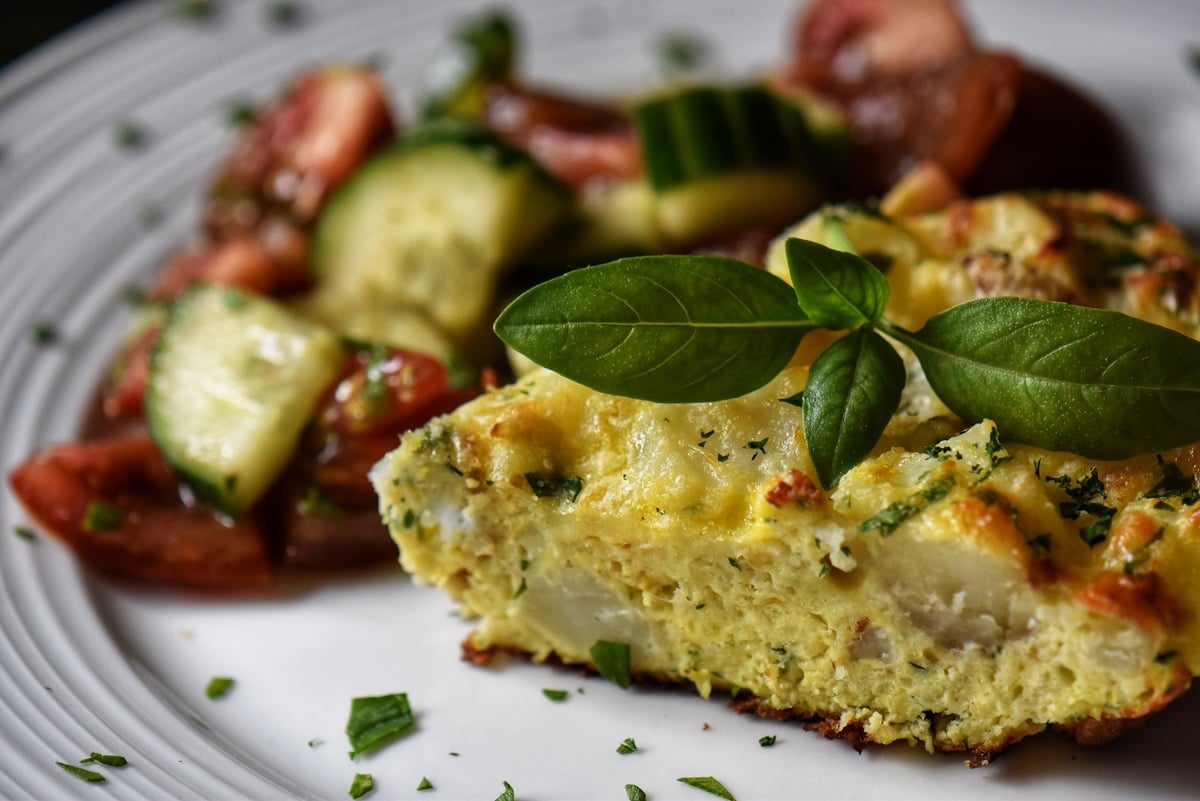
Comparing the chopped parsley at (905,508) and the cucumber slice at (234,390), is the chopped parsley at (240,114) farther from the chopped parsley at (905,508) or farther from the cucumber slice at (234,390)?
the chopped parsley at (905,508)

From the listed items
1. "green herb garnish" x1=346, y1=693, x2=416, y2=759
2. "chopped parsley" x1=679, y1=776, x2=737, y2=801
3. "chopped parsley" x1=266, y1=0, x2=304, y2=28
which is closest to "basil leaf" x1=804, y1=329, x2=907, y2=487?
"chopped parsley" x1=679, y1=776, x2=737, y2=801

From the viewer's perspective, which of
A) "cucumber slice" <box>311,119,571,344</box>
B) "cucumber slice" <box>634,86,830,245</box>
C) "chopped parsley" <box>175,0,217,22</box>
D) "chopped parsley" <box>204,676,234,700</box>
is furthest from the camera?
"chopped parsley" <box>175,0,217,22</box>

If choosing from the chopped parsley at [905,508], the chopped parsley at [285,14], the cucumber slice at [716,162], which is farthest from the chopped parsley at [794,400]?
the chopped parsley at [285,14]

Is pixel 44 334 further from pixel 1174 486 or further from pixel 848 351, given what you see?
pixel 1174 486

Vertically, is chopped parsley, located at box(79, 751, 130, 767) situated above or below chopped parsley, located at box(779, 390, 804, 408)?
below

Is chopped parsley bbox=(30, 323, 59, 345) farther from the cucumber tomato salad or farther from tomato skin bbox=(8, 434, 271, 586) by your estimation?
tomato skin bbox=(8, 434, 271, 586)

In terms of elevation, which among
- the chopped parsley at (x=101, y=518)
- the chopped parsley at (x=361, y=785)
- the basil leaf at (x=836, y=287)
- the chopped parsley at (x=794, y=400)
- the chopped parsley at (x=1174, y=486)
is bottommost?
the chopped parsley at (x=361, y=785)
